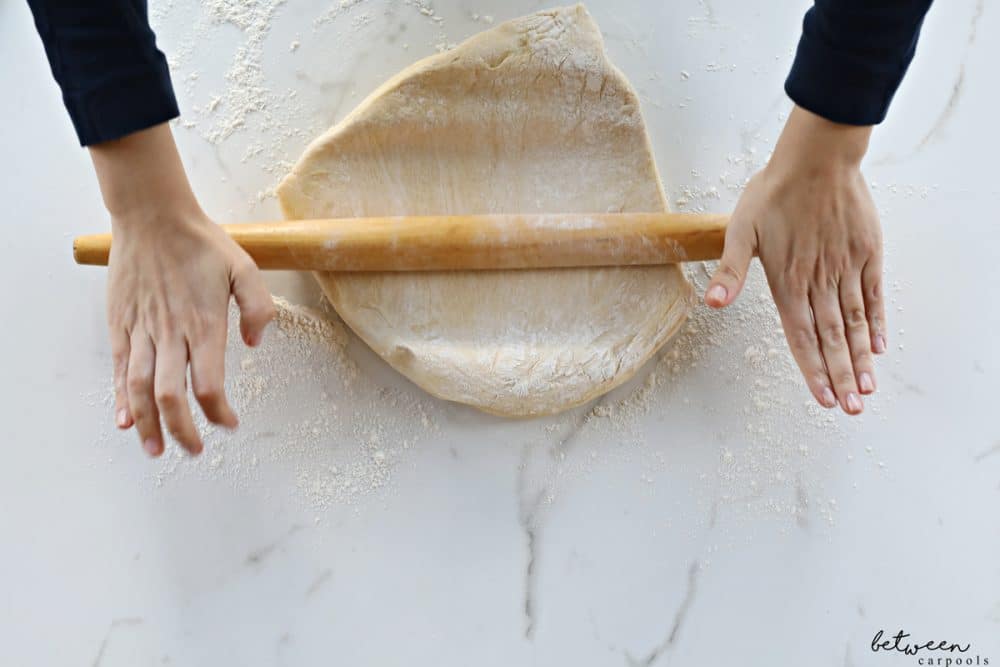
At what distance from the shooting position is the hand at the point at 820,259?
793mm

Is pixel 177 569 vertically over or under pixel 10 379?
under

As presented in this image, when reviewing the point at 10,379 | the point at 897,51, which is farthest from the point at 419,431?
the point at 897,51

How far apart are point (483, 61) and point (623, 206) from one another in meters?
0.24

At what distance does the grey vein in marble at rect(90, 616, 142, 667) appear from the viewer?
3.01 feet

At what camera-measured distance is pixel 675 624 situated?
36.7 inches

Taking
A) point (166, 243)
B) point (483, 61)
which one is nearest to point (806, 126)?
point (483, 61)

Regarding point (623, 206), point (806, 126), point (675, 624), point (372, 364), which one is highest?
point (806, 126)

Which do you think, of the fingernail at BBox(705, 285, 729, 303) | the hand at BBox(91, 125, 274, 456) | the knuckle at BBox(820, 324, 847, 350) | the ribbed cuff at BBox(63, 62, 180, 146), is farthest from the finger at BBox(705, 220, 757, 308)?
the ribbed cuff at BBox(63, 62, 180, 146)

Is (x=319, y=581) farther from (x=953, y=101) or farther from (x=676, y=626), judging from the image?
(x=953, y=101)

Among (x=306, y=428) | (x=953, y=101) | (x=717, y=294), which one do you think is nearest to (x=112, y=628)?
(x=306, y=428)

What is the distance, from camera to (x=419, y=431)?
3.10 ft

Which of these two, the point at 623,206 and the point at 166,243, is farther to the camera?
the point at 623,206

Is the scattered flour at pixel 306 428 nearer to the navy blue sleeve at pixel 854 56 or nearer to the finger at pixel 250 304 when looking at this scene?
the finger at pixel 250 304

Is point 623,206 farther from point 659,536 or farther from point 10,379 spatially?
point 10,379
